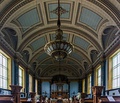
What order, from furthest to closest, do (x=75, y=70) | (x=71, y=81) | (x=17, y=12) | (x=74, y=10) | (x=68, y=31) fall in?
(x=71, y=81) → (x=75, y=70) → (x=68, y=31) → (x=74, y=10) → (x=17, y=12)

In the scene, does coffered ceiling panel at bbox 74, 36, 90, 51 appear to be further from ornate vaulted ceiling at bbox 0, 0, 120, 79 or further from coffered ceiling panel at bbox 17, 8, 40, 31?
coffered ceiling panel at bbox 17, 8, 40, 31

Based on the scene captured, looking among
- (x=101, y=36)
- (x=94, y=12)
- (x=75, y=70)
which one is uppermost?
(x=94, y=12)

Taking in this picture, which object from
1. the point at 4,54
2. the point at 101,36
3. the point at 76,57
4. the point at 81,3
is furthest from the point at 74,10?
the point at 76,57

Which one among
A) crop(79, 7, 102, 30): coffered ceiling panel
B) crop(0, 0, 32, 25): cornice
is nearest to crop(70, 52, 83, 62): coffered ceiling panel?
Result: crop(79, 7, 102, 30): coffered ceiling panel

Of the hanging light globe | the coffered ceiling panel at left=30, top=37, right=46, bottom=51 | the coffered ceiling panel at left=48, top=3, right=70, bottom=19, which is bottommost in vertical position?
the hanging light globe

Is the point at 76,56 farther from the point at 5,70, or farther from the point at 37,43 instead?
the point at 5,70

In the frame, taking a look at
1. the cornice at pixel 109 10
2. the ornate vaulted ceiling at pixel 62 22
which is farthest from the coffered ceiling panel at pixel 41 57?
the cornice at pixel 109 10

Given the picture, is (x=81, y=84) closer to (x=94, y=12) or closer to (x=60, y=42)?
(x=94, y=12)

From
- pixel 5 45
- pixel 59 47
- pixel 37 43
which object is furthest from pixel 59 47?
pixel 37 43

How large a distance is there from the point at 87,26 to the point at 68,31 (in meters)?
1.86

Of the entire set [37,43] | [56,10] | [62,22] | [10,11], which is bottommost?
[37,43]

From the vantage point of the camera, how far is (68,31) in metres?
15.9

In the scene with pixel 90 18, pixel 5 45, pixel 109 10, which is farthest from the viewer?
pixel 90 18

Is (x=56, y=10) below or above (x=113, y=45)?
above
